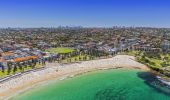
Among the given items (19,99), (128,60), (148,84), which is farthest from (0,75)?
(128,60)

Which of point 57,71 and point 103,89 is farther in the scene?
point 57,71

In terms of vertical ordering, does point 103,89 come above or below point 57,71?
below

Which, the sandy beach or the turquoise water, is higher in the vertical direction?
the sandy beach

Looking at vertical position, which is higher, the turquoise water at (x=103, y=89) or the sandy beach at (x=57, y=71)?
the sandy beach at (x=57, y=71)

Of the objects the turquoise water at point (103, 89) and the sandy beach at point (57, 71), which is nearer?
the turquoise water at point (103, 89)

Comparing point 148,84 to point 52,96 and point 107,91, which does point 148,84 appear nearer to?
point 107,91
